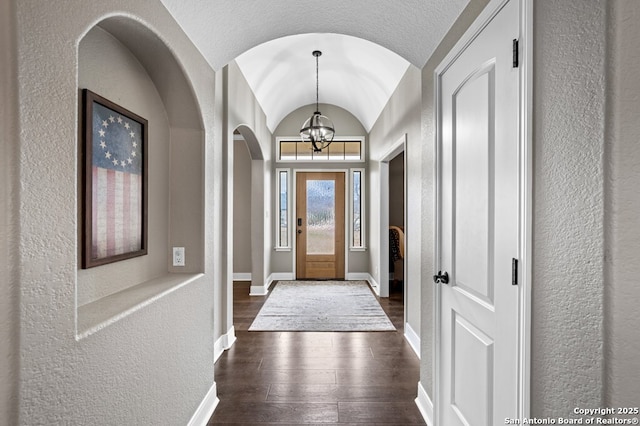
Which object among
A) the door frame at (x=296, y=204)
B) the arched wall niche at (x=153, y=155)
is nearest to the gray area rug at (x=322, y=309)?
the door frame at (x=296, y=204)

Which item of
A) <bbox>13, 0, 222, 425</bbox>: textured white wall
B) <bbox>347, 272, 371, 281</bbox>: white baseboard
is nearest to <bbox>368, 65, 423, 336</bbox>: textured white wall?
<bbox>13, 0, 222, 425</bbox>: textured white wall

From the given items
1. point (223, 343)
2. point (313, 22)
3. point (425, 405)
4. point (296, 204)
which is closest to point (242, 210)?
point (296, 204)

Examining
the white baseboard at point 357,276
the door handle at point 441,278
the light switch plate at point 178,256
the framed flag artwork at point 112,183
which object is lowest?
the white baseboard at point 357,276

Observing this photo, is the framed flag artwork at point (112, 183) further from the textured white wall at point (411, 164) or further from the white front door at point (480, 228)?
the textured white wall at point (411, 164)

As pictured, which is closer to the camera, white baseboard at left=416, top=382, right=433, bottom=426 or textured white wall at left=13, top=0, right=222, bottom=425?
textured white wall at left=13, top=0, right=222, bottom=425

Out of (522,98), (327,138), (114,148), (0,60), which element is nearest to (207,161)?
(114,148)

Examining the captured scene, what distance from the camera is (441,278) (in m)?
1.95

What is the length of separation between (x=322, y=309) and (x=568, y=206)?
12.6ft

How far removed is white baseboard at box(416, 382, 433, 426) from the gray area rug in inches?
58.6

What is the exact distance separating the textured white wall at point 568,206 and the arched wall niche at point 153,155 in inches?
56.7

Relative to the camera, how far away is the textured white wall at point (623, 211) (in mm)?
788

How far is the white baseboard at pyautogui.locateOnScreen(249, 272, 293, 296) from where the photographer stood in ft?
17.6

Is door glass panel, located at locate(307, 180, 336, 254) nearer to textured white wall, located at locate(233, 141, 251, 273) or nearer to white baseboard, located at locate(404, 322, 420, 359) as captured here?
textured white wall, located at locate(233, 141, 251, 273)

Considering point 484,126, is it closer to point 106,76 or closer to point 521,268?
point 521,268
